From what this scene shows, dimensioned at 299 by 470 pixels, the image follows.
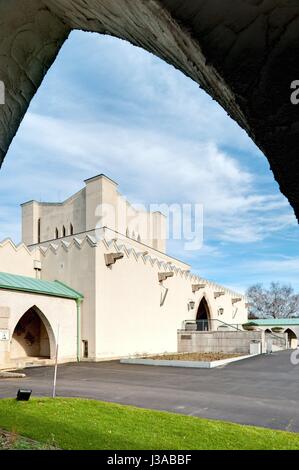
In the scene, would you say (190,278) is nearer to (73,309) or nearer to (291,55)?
(73,309)

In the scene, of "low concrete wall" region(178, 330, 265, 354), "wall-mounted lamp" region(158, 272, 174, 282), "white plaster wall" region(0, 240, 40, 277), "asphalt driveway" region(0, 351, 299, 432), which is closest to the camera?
"asphalt driveway" region(0, 351, 299, 432)

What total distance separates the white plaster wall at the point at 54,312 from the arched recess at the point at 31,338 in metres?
0.74

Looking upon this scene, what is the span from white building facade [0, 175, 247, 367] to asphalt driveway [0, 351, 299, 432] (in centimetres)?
502

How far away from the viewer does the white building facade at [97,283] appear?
22.2 m

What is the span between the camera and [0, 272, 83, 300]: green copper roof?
65.2ft

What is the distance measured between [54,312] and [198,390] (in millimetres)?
12092

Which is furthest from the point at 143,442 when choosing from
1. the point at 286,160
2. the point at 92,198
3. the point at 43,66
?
the point at 92,198

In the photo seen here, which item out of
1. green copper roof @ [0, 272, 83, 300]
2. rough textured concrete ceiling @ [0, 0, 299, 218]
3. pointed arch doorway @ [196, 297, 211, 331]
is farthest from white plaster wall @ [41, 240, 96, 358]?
rough textured concrete ceiling @ [0, 0, 299, 218]

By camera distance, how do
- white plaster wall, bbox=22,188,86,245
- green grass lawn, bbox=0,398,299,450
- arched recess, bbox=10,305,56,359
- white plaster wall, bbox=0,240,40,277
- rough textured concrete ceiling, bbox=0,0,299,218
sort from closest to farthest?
rough textured concrete ceiling, bbox=0,0,299,218
green grass lawn, bbox=0,398,299,450
arched recess, bbox=10,305,56,359
white plaster wall, bbox=0,240,40,277
white plaster wall, bbox=22,188,86,245

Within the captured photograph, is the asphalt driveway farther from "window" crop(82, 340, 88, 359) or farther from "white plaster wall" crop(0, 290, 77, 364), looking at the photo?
"window" crop(82, 340, 88, 359)

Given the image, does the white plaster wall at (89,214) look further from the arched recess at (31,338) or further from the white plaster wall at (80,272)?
the arched recess at (31,338)

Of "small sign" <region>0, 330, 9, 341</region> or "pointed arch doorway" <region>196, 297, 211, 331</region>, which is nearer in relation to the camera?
"small sign" <region>0, 330, 9, 341</region>
